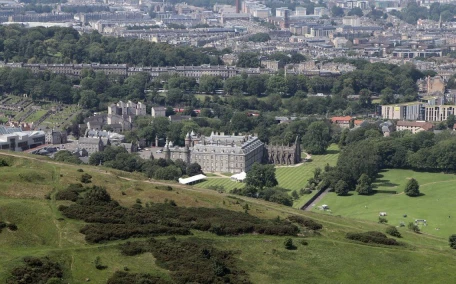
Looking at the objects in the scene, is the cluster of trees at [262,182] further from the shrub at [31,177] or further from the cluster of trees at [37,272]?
the cluster of trees at [37,272]

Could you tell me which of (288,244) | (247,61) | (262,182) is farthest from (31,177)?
(247,61)

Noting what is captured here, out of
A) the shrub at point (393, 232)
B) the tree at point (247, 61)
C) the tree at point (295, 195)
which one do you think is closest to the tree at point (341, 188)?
the tree at point (295, 195)

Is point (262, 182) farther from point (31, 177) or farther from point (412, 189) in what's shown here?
point (31, 177)

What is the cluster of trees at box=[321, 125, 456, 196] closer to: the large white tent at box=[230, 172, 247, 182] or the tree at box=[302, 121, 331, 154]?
the tree at box=[302, 121, 331, 154]

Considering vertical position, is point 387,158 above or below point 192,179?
above

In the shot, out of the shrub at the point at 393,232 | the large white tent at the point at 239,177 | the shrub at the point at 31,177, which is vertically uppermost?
the shrub at the point at 31,177

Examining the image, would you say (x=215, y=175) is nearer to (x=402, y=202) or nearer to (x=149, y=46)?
(x=402, y=202)


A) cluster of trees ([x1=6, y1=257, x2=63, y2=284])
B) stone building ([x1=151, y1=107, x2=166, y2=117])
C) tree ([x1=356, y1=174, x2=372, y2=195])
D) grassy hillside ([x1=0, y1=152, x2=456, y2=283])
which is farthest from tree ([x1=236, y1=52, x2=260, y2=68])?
cluster of trees ([x1=6, y1=257, x2=63, y2=284])
